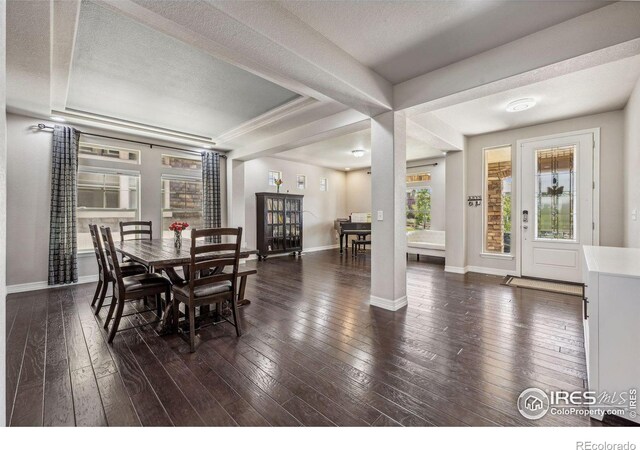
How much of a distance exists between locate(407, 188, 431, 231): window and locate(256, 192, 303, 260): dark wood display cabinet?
10.1 ft

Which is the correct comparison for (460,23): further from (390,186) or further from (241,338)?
(241,338)

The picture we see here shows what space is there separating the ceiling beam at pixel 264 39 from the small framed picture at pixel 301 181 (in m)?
5.01

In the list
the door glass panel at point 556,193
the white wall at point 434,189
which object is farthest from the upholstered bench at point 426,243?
the door glass panel at point 556,193

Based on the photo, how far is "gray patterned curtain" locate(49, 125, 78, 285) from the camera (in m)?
4.05

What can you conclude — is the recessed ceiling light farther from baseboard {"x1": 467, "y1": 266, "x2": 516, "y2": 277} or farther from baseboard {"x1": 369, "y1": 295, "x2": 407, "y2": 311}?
baseboard {"x1": 369, "y1": 295, "x2": 407, "y2": 311}

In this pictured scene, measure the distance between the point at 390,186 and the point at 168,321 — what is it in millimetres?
2750

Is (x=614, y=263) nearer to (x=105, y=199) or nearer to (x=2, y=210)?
(x=2, y=210)

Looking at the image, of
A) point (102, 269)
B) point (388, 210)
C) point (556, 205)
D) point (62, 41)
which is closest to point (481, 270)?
point (556, 205)

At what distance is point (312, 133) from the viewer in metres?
4.20

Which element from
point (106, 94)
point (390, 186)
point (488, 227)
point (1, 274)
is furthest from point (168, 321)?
point (488, 227)

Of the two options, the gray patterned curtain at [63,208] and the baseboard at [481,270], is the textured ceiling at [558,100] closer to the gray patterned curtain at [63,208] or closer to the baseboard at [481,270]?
the baseboard at [481,270]

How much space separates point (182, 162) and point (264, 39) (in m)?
4.40

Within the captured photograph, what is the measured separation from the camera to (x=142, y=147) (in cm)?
501

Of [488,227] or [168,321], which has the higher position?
[488,227]
